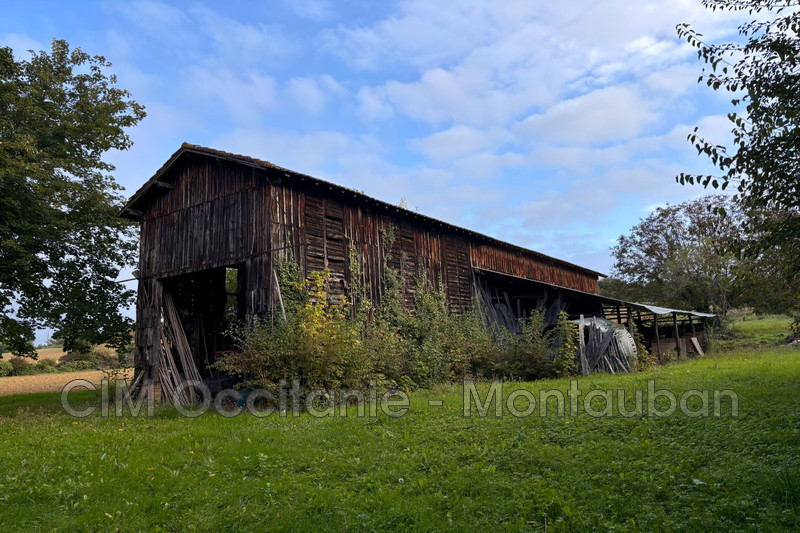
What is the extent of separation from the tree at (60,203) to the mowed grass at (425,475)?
917 centimetres

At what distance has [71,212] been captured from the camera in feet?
58.2

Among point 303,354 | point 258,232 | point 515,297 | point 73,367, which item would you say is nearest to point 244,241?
point 258,232

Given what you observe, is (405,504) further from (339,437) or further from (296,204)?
(296,204)

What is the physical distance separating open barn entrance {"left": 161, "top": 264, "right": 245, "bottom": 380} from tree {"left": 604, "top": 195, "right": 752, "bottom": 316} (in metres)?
28.3

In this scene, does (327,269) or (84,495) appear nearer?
(84,495)

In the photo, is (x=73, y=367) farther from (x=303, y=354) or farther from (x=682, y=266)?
(x=682, y=266)

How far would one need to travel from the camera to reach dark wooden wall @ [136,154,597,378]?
1357 cm

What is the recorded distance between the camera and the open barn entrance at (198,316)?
15859 mm

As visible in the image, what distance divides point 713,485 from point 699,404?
4104 millimetres

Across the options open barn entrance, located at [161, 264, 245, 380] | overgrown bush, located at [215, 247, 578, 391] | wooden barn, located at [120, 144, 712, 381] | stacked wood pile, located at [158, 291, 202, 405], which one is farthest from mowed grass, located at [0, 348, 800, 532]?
open barn entrance, located at [161, 264, 245, 380]

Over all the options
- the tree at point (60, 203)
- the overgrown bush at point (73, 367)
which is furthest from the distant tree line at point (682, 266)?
the overgrown bush at point (73, 367)

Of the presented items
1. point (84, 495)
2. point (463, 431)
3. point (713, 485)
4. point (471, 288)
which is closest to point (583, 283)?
point (471, 288)

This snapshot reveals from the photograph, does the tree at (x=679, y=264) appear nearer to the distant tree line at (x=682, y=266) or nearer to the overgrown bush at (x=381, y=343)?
the distant tree line at (x=682, y=266)

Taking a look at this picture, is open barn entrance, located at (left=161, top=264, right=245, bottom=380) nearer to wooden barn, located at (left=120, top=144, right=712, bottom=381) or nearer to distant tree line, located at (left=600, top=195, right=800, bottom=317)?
wooden barn, located at (left=120, top=144, right=712, bottom=381)
